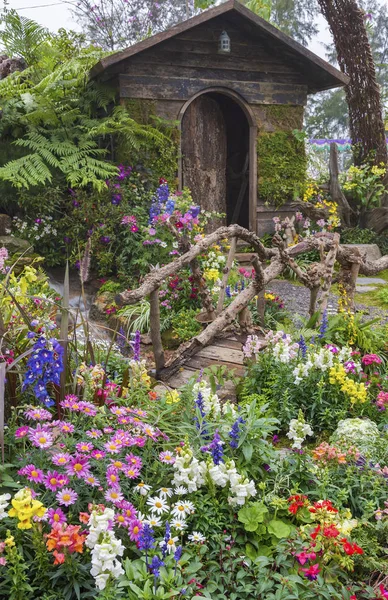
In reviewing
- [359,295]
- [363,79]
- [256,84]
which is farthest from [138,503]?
[363,79]

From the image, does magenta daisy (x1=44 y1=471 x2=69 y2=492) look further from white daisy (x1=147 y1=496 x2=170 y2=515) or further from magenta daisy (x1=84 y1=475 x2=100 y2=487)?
white daisy (x1=147 y1=496 x2=170 y2=515)

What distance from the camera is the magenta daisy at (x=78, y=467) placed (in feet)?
6.62

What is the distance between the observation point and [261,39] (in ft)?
30.2

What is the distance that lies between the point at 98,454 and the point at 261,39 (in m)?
8.58

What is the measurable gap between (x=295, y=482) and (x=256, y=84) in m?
7.96

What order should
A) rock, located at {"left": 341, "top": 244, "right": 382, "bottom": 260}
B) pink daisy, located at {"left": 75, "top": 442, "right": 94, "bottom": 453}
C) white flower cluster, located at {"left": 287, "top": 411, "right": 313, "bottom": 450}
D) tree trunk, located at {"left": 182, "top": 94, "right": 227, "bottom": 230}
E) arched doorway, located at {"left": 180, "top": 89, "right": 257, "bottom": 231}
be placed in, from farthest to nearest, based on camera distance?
1. rock, located at {"left": 341, "top": 244, "right": 382, "bottom": 260}
2. tree trunk, located at {"left": 182, "top": 94, "right": 227, "bottom": 230}
3. arched doorway, located at {"left": 180, "top": 89, "right": 257, "bottom": 231}
4. white flower cluster, located at {"left": 287, "top": 411, "right": 313, "bottom": 450}
5. pink daisy, located at {"left": 75, "top": 442, "right": 94, "bottom": 453}

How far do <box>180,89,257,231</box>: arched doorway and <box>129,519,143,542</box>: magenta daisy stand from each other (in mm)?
7694

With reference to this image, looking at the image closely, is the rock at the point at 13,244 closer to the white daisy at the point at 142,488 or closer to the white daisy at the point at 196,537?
the white daisy at the point at 142,488

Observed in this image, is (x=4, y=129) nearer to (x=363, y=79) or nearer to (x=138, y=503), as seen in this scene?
(x=363, y=79)

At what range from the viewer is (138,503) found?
2232 millimetres

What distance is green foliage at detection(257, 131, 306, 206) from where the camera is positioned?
9.56 m

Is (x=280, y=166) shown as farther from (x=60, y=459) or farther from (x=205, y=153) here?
(x=60, y=459)

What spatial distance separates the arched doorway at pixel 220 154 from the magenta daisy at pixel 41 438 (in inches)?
294

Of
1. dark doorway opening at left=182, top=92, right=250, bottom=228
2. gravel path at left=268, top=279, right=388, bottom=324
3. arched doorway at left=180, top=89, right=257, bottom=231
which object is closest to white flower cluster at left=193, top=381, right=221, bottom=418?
gravel path at left=268, top=279, right=388, bottom=324
